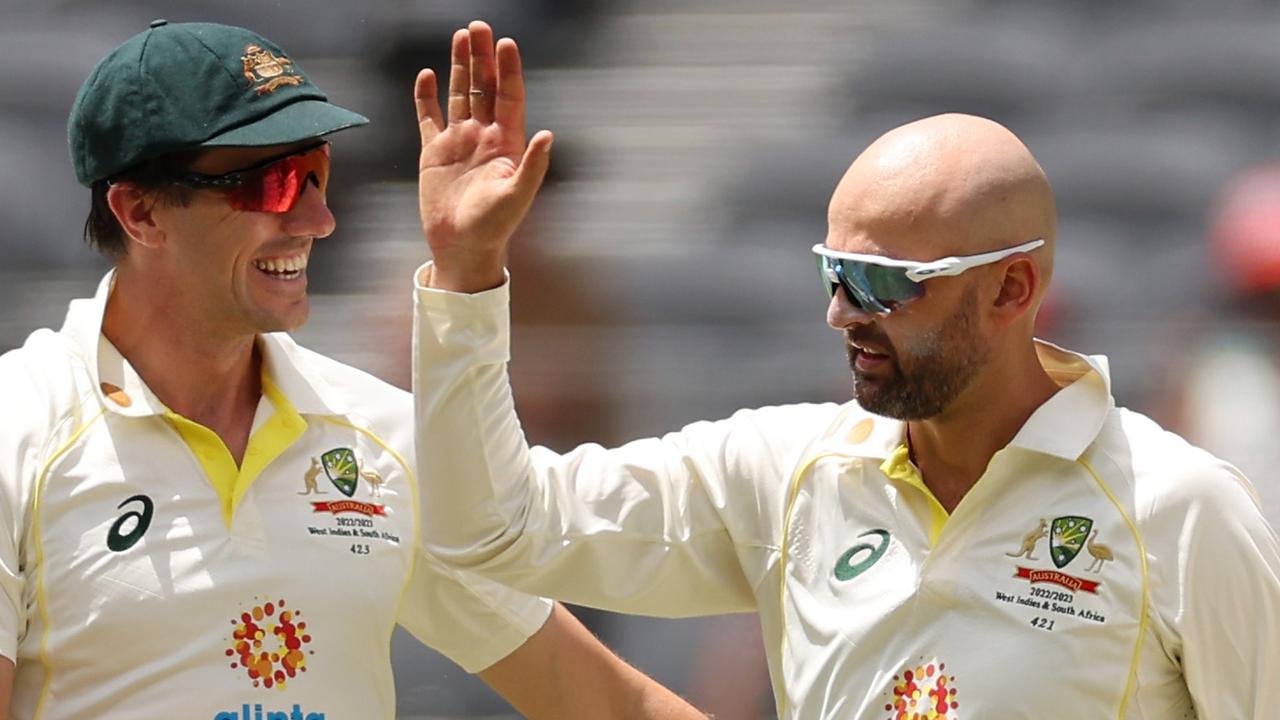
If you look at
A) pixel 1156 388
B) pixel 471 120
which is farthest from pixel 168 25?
pixel 1156 388

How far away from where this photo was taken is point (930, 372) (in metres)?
2.41

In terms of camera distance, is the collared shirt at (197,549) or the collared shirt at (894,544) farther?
the collared shirt at (197,549)

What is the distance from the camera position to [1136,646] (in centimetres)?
229

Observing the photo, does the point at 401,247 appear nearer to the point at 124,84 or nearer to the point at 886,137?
the point at 124,84

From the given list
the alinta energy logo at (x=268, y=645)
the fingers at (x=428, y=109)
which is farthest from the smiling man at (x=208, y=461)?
the fingers at (x=428, y=109)

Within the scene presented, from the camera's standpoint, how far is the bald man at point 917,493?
90.2 inches

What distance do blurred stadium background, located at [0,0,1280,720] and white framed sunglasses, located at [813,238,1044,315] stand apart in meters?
1.84

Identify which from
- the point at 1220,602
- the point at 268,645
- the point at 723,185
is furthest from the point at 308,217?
the point at 723,185

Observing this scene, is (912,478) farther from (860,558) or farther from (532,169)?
(532,169)

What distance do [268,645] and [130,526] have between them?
24 centimetres

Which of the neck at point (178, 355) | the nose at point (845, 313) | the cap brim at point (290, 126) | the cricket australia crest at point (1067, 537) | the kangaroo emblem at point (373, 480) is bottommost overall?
the kangaroo emblem at point (373, 480)

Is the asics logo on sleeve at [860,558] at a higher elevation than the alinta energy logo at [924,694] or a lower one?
higher

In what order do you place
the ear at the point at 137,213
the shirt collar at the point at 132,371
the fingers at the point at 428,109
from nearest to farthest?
the fingers at the point at 428,109 → the shirt collar at the point at 132,371 → the ear at the point at 137,213

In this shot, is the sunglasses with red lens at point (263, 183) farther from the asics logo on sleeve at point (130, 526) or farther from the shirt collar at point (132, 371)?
the asics logo on sleeve at point (130, 526)
